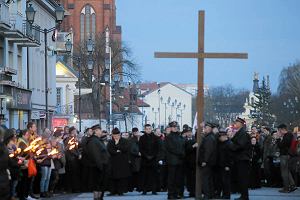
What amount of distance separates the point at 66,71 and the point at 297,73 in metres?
50.8

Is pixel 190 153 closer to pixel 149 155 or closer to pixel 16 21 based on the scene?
pixel 149 155

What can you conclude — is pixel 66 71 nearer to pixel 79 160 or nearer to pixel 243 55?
pixel 79 160

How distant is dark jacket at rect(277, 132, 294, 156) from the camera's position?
26781mm

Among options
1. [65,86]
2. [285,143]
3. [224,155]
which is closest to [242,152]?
[224,155]

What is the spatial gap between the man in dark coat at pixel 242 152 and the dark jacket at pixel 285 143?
4.15 meters

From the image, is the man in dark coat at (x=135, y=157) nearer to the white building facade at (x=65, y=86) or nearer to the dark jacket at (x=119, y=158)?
the dark jacket at (x=119, y=158)

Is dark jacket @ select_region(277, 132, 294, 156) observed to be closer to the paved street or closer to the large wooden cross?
the paved street

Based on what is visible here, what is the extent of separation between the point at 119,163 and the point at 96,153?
18.0ft

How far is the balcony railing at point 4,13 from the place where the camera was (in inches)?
1631

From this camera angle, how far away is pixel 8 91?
44.0 m

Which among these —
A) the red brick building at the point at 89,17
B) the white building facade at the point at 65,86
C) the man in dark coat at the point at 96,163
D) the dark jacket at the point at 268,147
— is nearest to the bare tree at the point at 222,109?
the red brick building at the point at 89,17

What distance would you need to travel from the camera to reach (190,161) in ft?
83.3

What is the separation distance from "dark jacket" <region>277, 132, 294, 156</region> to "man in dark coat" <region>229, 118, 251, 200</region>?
4.15 m

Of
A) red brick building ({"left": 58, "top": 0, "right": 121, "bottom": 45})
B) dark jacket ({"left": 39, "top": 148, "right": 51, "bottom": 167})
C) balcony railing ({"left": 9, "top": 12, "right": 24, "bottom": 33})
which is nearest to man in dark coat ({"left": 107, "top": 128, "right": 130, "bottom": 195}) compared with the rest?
dark jacket ({"left": 39, "top": 148, "right": 51, "bottom": 167})
